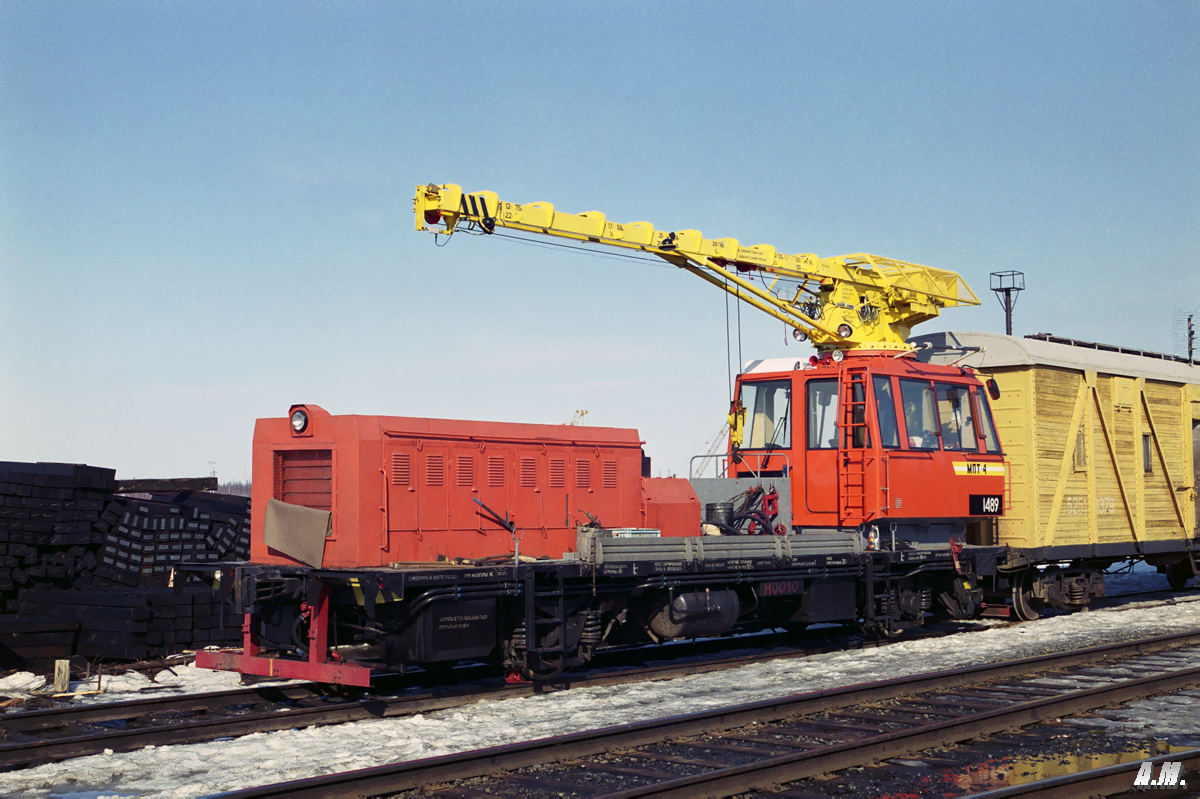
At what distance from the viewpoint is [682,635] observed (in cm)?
1105

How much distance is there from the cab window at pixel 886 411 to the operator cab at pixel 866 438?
0.04ft

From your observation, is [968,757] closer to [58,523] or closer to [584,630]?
[584,630]

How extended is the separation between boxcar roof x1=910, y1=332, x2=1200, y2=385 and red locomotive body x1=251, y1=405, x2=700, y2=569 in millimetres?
7256

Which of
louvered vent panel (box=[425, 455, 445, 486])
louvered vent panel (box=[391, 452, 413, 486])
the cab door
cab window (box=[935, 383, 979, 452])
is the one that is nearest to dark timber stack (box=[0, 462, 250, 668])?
louvered vent panel (box=[391, 452, 413, 486])

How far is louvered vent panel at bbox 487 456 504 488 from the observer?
Result: 35.1 feet

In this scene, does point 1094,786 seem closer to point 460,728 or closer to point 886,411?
point 460,728

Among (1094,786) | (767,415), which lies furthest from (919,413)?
(1094,786)

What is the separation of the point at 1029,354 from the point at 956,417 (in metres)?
2.08

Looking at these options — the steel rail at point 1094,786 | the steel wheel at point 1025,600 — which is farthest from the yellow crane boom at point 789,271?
the steel rail at point 1094,786

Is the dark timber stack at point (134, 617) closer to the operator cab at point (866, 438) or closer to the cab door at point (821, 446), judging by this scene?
the operator cab at point (866, 438)

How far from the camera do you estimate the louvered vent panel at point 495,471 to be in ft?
35.1

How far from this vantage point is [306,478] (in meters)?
10.2

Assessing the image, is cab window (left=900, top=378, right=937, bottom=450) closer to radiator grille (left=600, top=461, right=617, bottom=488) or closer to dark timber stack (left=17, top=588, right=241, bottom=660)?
radiator grille (left=600, top=461, right=617, bottom=488)

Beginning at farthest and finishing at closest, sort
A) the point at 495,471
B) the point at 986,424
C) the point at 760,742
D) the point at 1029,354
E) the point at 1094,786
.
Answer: the point at 1029,354 → the point at 986,424 → the point at 495,471 → the point at 760,742 → the point at 1094,786
